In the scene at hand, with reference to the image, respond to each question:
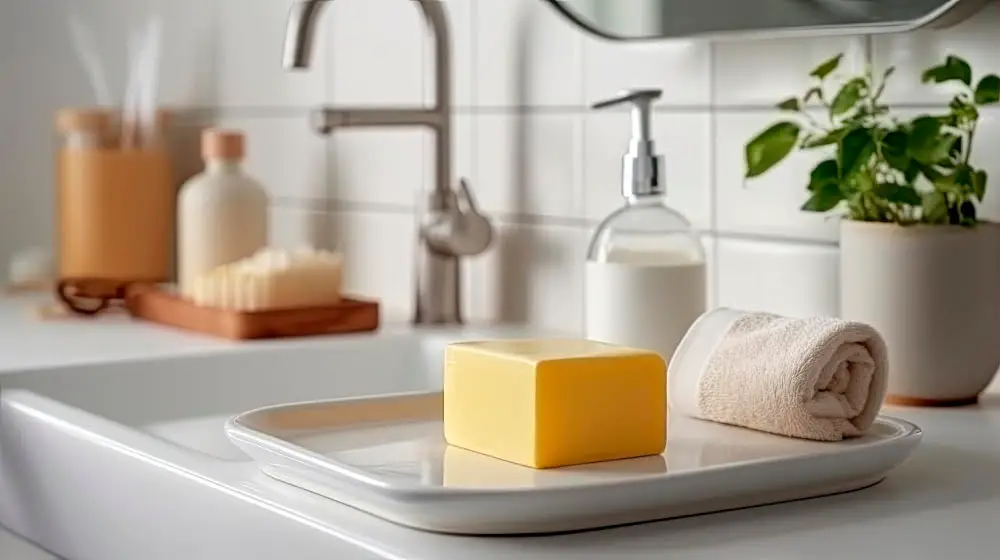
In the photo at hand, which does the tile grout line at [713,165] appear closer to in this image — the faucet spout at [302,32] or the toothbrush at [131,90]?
the faucet spout at [302,32]

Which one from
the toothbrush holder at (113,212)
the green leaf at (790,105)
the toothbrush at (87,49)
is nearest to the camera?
the green leaf at (790,105)

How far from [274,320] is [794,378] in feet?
2.27

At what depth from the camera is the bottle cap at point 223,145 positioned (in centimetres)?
157

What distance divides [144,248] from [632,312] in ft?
2.90

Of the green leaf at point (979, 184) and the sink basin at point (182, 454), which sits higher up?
the green leaf at point (979, 184)

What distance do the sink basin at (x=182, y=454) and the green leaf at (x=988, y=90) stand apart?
1.60ft

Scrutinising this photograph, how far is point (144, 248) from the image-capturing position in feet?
5.86

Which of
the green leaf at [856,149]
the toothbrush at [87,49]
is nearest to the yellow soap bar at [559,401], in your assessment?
the green leaf at [856,149]

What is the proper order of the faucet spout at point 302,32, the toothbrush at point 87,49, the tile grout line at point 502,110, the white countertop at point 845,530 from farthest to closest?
the toothbrush at point 87,49, the faucet spout at point 302,32, the tile grout line at point 502,110, the white countertop at point 845,530

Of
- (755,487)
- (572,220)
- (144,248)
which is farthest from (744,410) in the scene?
(144,248)

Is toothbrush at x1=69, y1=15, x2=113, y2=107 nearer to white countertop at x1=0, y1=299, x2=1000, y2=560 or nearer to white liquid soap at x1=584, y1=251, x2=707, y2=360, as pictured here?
white liquid soap at x1=584, y1=251, x2=707, y2=360

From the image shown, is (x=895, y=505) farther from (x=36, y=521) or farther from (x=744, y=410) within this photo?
(x=36, y=521)

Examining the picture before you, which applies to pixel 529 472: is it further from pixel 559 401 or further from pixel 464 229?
pixel 464 229

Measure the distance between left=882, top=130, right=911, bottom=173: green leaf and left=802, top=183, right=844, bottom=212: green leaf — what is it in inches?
2.1
